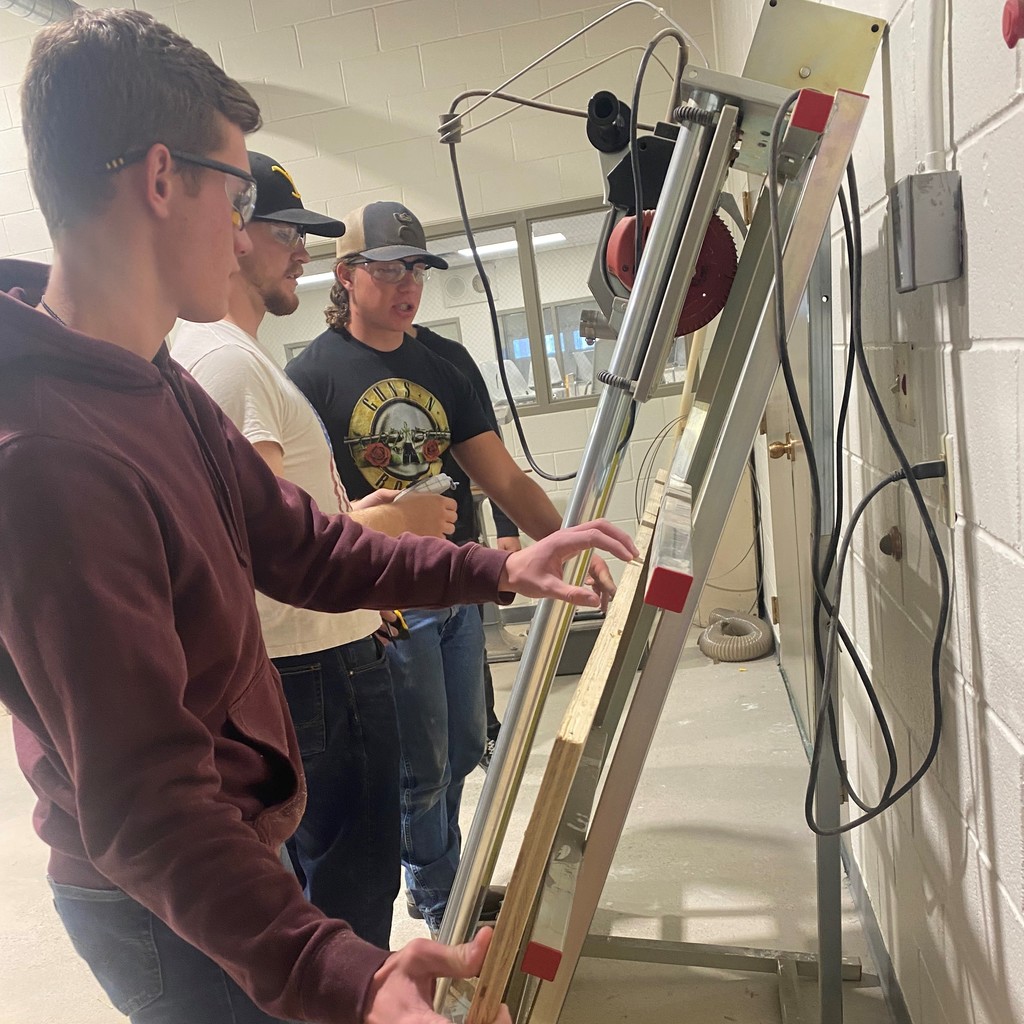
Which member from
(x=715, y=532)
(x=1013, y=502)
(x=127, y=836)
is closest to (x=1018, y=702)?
(x=1013, y=502)

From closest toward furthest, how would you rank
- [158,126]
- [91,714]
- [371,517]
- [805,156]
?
[91,714]
[158,126]
[805,156]
[371,517]

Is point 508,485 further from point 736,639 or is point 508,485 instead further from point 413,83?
point 413,83

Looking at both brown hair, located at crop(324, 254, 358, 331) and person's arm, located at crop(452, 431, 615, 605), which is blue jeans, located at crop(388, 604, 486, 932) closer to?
person's arm, located at crop(452, 431, 615, 605)

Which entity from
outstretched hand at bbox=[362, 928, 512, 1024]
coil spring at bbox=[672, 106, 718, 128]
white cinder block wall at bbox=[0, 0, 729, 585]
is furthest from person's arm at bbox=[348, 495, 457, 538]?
white cinder block wall at bbox=[0, 0, 729, 585]

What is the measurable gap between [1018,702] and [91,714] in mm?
857

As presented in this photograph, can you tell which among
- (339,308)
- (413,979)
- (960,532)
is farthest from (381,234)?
(413,979)

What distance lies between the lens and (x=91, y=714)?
0.59 m

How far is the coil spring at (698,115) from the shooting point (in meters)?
0.87

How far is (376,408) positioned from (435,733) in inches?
28.6

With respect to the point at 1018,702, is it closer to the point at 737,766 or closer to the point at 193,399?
the point at 193,399

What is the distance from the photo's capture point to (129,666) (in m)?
0.60

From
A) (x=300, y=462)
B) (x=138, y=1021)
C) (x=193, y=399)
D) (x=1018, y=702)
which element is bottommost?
(x=138, y=1021)

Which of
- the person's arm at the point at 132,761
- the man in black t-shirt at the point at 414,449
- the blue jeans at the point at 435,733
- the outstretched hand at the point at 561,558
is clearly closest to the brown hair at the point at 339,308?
the man in black t-shirt at the point at 414,449

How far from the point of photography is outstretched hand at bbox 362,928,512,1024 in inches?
22.1
